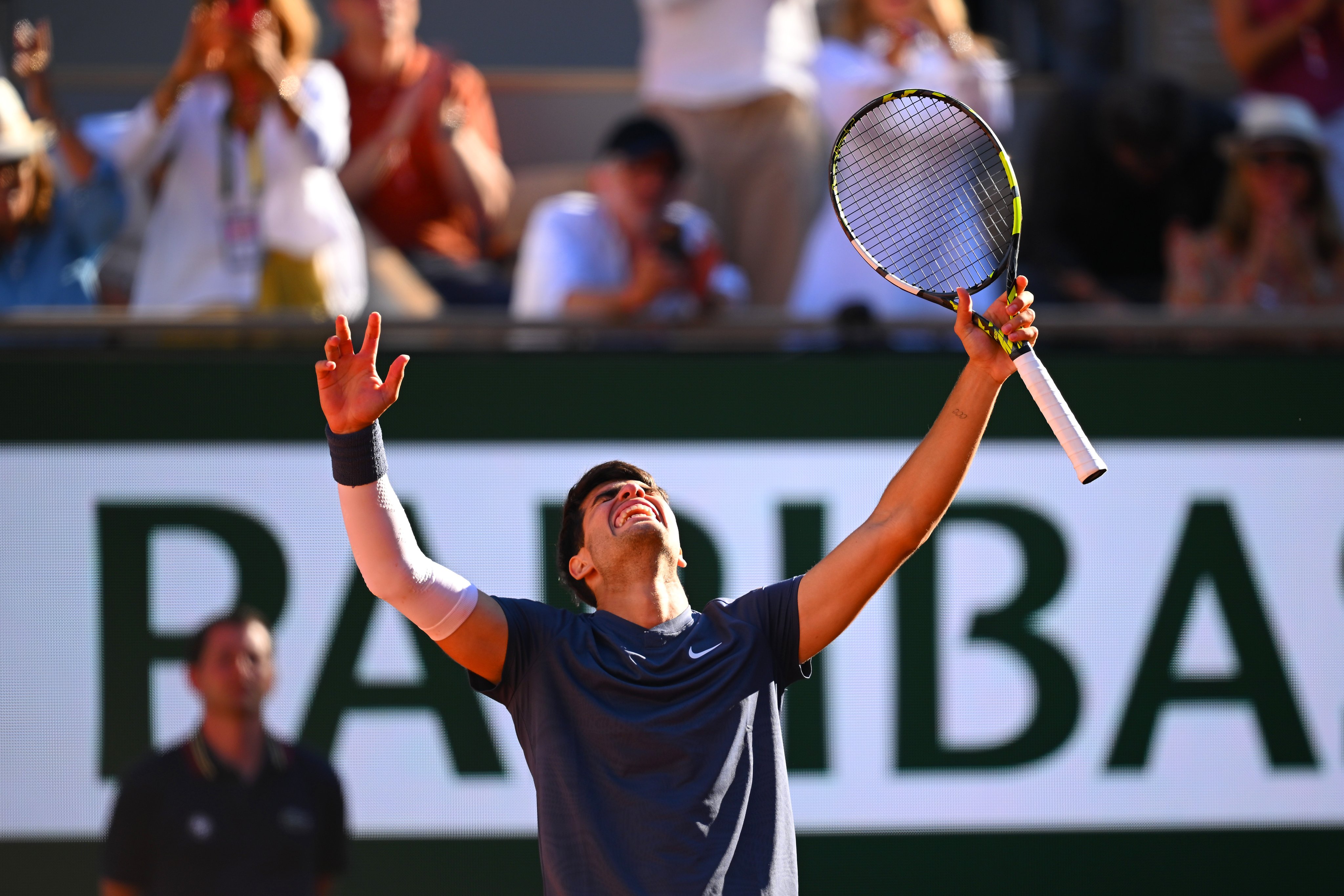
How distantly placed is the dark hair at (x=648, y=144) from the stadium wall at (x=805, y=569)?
0.73 metres

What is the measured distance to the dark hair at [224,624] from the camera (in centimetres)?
478

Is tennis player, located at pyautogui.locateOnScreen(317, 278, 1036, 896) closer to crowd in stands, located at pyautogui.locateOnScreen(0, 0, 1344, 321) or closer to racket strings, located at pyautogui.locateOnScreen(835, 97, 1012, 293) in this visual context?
racket strings, located at pyautogui.locateOnScreen(835, 97, 1012, 293)

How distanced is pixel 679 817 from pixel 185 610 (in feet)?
8.49

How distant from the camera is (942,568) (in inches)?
192

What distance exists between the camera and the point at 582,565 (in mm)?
3023

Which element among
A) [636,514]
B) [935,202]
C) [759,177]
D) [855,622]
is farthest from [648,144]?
[636,514]

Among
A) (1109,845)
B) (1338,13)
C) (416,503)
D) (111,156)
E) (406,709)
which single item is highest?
(1338,13)

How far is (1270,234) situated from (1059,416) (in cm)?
309

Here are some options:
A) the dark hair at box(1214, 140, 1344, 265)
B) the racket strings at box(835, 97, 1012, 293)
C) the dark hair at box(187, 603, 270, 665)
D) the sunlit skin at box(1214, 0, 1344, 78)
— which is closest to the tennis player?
the racket strings at box(835, 97, 1012, 293)

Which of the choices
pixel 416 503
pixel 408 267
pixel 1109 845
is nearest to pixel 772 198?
pixel 408 267

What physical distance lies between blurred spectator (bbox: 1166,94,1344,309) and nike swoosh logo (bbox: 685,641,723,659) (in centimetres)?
304

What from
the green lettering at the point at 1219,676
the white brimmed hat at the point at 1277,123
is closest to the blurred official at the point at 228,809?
the green lettering at the point at 1219,676

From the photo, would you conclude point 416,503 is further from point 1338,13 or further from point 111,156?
point 1338,13

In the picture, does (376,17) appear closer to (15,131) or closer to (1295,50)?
(15,131)
